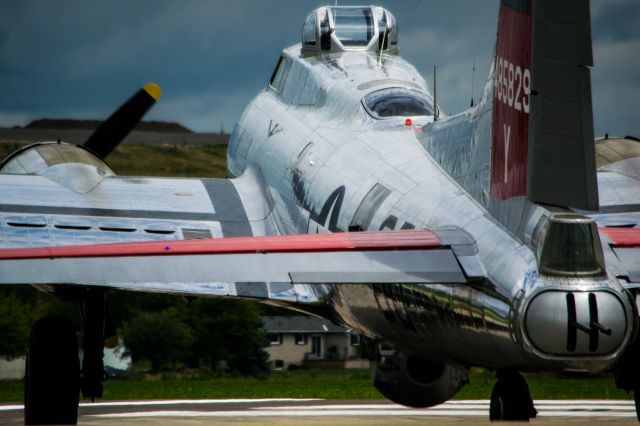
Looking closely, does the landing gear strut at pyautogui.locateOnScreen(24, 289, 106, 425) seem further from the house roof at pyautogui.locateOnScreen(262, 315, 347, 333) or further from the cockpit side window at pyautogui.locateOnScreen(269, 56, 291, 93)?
the house roof at pyautogui.locateOnScreen(262, 315, 347, 333)

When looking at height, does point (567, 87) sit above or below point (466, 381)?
above

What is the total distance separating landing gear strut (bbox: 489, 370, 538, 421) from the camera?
→ 16.2m

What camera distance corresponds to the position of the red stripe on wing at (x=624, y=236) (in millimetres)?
11586

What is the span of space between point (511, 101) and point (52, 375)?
7.68 meters

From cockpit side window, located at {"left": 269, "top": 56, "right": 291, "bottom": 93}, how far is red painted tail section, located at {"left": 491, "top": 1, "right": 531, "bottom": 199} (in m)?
10.9

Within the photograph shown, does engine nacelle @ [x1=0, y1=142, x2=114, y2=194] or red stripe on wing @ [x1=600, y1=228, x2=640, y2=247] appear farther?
engine nacelle @ [x1=0, y1=142, x2=114, y2=194]

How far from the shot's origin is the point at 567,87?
423 inches

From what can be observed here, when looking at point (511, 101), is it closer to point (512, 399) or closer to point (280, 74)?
point (512, 399)

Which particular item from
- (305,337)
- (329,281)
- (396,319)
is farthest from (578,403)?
(305,337)

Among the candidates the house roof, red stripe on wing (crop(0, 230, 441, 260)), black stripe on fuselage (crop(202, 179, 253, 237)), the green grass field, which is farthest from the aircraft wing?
the house roof

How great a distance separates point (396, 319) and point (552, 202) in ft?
11.6

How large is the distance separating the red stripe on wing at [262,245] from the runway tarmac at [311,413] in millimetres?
7997

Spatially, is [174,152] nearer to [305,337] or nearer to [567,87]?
[305,337]

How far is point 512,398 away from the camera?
16.3 meters
